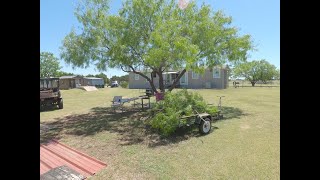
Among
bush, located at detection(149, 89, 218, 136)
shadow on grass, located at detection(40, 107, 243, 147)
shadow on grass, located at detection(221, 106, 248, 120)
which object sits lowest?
shadow on grass, located at detection(40, 107, 243, 147)

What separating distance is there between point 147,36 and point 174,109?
5.64 m

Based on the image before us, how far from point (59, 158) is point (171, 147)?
126 inches

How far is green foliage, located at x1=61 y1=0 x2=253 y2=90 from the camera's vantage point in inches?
474

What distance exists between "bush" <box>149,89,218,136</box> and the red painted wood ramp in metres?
2.85

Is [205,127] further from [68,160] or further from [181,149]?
[68,160]

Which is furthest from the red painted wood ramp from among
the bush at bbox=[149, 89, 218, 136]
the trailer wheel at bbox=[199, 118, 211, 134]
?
the trailer wheel at bbox=[199, 118, 211, 134]

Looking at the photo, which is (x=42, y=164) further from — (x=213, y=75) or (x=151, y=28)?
(x=213, y=75)

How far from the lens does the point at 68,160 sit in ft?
20.1

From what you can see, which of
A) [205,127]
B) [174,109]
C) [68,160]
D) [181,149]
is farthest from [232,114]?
[68,160]

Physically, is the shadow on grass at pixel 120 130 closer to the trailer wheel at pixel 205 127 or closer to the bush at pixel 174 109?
the trailer wheel at pixel 205 127

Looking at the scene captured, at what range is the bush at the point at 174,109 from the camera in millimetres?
8203

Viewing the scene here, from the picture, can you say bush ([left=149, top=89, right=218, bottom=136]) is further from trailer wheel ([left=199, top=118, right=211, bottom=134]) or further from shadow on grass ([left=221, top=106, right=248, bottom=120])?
shadow on grass ([left=221, top=106, right=248, bottom=120])
